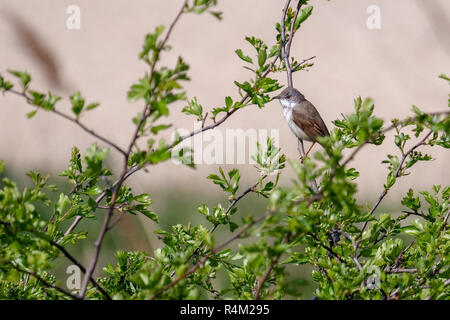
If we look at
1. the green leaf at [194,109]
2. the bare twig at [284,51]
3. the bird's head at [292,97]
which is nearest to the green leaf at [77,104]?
the green leaf at [194,109]

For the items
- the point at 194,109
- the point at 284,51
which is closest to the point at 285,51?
the point at 284,51

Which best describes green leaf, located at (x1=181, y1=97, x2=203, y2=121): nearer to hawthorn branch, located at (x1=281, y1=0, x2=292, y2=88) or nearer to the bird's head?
hawthorn branch, located at (x1=281, y1=0, x2=292, y2=88)

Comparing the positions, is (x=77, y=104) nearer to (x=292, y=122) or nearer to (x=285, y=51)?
(x=285, y=51)

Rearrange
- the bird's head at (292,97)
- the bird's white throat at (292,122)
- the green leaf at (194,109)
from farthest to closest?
the bird's white throat at (292,122) → the bird's head at (292,97) → the green leaf at (194,109)

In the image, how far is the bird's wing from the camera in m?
4.35

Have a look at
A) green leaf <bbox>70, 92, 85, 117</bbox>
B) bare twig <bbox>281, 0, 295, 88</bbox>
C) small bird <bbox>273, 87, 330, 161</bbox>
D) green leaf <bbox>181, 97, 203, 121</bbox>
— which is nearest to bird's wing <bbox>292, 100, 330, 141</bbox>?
small bird <bbox>273, 87, 330, 161</bbox>

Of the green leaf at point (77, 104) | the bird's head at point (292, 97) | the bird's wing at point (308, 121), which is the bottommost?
the green leaf at point (77, 104)

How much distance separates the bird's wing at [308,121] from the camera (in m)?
4.35

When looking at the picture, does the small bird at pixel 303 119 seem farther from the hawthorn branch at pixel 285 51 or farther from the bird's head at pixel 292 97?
the hawthorn branch at pixel 285 51

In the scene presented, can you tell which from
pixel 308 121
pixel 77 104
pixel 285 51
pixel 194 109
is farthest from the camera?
pixel 308 121

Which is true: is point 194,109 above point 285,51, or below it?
below

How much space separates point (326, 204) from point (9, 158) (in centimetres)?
407

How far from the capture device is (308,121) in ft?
14.4
